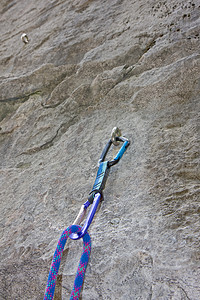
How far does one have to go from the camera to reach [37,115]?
4.00 ft

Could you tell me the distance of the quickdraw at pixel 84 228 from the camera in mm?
584

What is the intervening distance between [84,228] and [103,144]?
0.38m

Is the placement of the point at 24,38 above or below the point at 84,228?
above

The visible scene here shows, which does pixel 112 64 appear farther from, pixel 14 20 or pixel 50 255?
pixel 14 20

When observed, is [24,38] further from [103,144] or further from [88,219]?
[88,219]

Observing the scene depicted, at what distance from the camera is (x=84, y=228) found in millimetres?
647

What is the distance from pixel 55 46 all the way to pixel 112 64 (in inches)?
17.3

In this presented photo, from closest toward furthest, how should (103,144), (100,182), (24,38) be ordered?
1. (100,182)
2. (103,144)
3. (24,38)

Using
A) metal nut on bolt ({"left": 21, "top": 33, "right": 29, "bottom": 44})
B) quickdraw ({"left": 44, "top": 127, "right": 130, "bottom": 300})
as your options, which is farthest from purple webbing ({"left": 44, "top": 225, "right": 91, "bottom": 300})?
metal nut on bolt ({"left": 21, "top": 33, "right": 29, "bottom": 44})

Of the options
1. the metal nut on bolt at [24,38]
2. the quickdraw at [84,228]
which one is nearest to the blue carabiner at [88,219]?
the quickdraw at [84,228]

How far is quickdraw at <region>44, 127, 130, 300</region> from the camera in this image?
0.58 meters

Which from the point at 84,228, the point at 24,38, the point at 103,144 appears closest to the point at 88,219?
the point at 84,228

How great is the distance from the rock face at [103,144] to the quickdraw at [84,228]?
0.11 ft

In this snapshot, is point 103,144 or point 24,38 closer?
point 103,144
